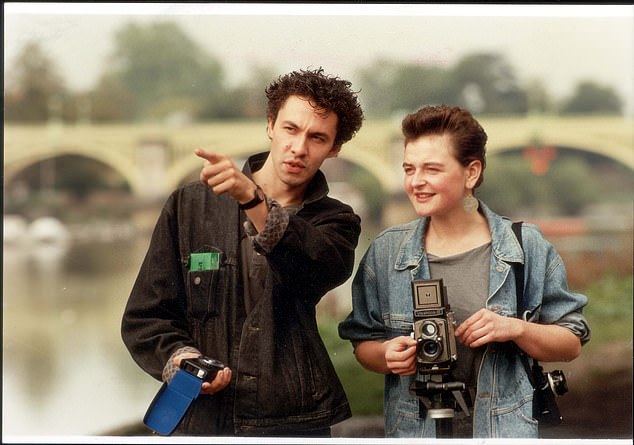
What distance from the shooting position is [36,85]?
4.70m

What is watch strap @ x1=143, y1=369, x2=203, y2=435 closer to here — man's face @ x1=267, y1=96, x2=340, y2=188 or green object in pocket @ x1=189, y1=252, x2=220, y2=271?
green object in pocket @ x1=189, y1=252, x2=220, y2=271

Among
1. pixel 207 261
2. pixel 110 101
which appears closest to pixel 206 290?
pixel 207 261

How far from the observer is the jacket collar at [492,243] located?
4297 millimetres

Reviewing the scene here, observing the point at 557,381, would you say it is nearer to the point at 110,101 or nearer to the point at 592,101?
the point at 592,101

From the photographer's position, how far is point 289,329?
169 inches

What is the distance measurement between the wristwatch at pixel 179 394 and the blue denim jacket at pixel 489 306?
A: 31.2 inches

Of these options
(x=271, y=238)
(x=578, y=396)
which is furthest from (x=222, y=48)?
(x=578, y=396)

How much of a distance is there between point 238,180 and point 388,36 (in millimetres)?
1367

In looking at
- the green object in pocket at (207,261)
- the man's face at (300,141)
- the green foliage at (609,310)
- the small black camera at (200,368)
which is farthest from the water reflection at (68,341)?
the green foliage at (609,310)

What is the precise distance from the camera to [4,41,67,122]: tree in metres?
4.70

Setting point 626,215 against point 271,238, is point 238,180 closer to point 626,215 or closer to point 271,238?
point 271,238

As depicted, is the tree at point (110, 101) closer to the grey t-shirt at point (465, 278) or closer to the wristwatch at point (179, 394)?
the wristwatch at point (179, 394)

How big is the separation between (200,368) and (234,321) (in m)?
0.30

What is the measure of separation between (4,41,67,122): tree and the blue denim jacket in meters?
1.95
